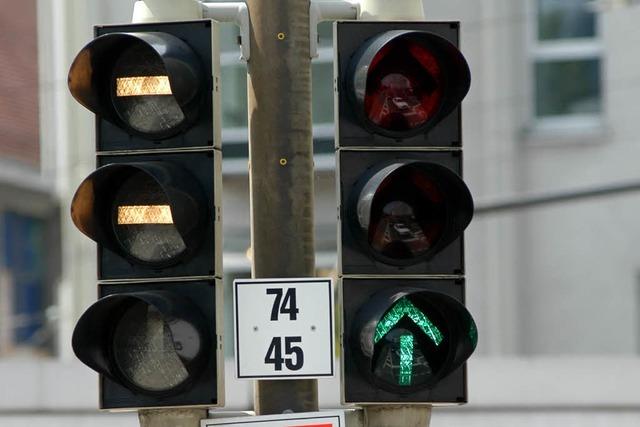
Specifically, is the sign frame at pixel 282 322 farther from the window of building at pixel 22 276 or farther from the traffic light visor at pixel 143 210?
the window of building at pixel 22 276

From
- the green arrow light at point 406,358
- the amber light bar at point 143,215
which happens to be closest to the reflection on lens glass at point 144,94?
the amber light bar at point 143,215

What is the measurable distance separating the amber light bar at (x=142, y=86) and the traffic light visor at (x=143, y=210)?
0.81 ft

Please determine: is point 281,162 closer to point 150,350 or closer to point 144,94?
point 144,94

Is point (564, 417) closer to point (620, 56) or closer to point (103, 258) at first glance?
point (620, 56)

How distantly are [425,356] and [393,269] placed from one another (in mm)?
287

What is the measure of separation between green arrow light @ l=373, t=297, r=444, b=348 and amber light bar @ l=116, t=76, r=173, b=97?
0.97 m

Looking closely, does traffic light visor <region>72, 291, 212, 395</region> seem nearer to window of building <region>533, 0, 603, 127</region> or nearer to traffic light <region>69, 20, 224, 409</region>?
traffic light <region>69, 20, 224, 409</region>

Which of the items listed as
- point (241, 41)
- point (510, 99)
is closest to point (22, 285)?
point (510, 99)

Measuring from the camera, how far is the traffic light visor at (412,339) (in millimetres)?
5035

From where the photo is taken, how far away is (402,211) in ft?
16.9

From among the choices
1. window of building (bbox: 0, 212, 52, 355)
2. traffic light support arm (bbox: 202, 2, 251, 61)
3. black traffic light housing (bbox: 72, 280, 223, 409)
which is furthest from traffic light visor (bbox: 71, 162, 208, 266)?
window of building (bbox: 0, 212, 52, 355)

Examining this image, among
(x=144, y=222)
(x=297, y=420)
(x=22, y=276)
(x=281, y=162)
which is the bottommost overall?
(x=22, y=276)

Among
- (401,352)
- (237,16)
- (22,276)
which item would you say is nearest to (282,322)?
(401,352)

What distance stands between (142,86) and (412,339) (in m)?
1.15
